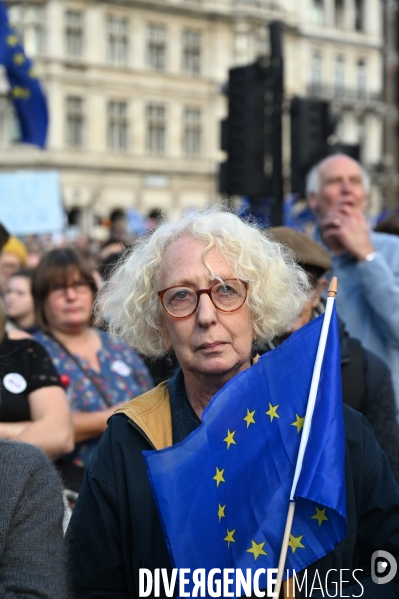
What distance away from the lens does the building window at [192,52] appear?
139 ft

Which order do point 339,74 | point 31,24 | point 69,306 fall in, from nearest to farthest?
1. point 69,306
2. point 31,24
3. point 339,74

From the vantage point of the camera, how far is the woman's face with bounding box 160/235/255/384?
2283 millimetres

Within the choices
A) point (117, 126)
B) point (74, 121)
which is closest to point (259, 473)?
point (74, 121)

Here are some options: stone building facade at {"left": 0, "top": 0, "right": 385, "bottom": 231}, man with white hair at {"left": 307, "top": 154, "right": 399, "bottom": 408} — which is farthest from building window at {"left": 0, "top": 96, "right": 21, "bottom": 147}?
man with white hair at {"left": 307, "top": 154, "right": 399, "bottom": 408}

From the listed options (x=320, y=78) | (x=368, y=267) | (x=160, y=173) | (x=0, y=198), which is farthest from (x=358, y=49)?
(x=368, y=267)

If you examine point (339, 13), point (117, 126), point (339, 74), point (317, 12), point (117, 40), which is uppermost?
point (339, 13)

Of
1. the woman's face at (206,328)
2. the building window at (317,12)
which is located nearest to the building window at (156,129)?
the building window at (317,12)

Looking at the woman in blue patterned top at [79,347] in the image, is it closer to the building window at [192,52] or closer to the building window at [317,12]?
the building window at [192,52]

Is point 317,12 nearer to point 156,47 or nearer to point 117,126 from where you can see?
point 156,47

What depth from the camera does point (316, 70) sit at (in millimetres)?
47250

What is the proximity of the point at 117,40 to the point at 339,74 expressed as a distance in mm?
12959

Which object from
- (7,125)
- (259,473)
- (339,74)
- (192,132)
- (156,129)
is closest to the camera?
(259,473)

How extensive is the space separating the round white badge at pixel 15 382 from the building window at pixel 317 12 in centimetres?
4703

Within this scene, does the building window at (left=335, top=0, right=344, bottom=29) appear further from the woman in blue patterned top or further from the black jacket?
the black jacket
